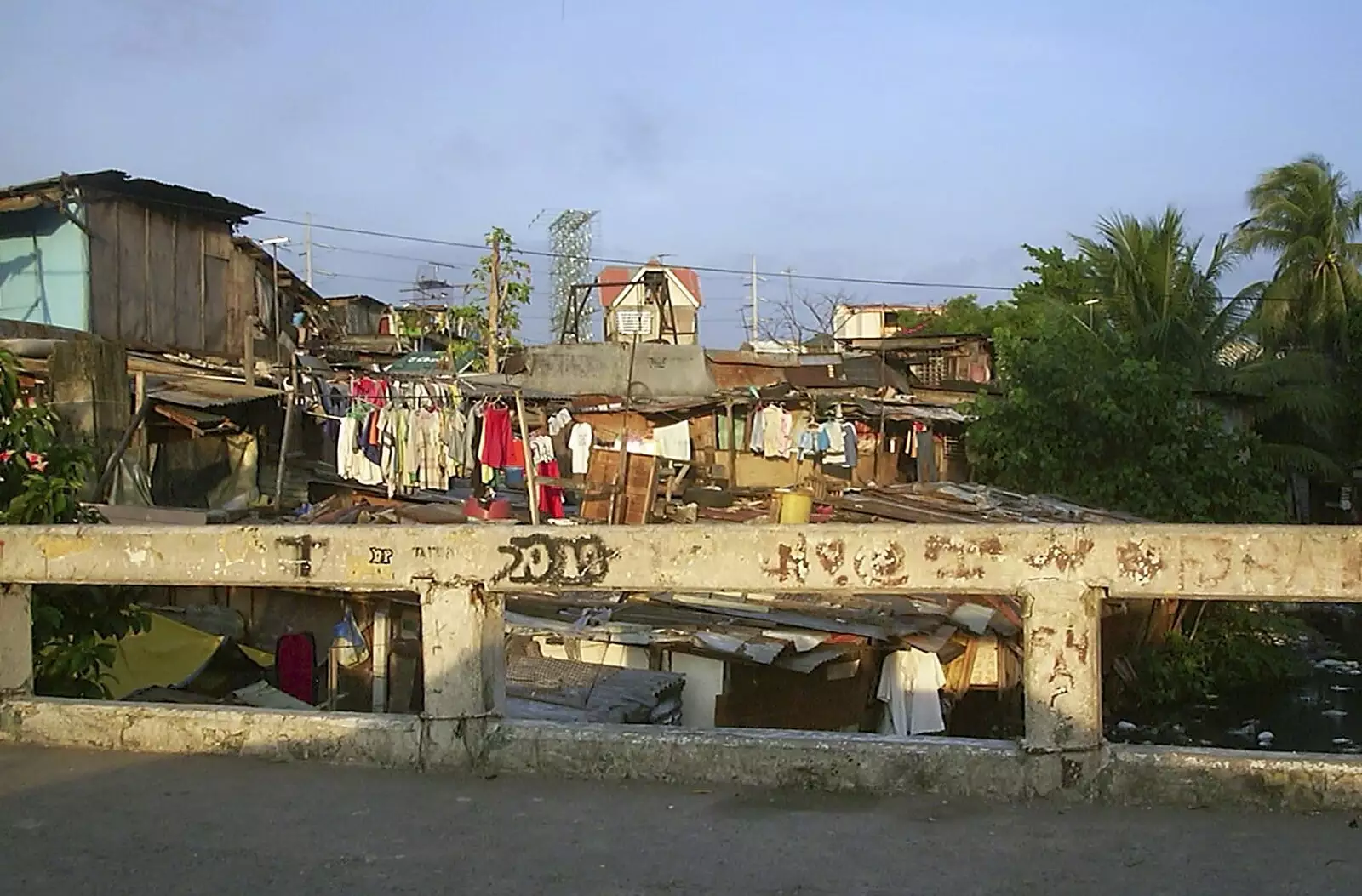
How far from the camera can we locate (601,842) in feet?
12.5

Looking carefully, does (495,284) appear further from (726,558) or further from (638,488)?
(726,558)

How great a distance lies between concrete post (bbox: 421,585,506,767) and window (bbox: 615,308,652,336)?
2036 cm

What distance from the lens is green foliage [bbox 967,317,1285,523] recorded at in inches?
785

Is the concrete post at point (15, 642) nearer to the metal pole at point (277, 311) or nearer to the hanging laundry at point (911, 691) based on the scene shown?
the hanging laundry at point (911, 691)

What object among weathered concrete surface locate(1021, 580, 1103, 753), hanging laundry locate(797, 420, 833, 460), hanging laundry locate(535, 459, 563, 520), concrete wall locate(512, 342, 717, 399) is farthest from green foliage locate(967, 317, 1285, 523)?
weathered concrete surface locate(1021, 580, 1103, 753)

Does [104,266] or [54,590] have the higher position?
[104,266]

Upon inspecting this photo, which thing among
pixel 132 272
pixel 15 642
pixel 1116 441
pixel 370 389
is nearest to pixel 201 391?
pixel 370 389

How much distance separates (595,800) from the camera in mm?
4223

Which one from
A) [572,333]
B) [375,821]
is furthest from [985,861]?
[572,333]

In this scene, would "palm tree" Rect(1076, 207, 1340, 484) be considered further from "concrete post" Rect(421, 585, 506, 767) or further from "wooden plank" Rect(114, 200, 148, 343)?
"concrete post" Rect(421, 585, 506, 767)

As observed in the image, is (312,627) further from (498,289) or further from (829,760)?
(498,289)

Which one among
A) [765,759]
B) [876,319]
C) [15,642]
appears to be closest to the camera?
[765,759]

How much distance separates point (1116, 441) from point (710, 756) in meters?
17.5

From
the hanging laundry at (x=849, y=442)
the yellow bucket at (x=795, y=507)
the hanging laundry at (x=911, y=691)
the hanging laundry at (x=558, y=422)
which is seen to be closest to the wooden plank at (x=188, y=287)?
the hanging laundry at (x=558, y=422)
